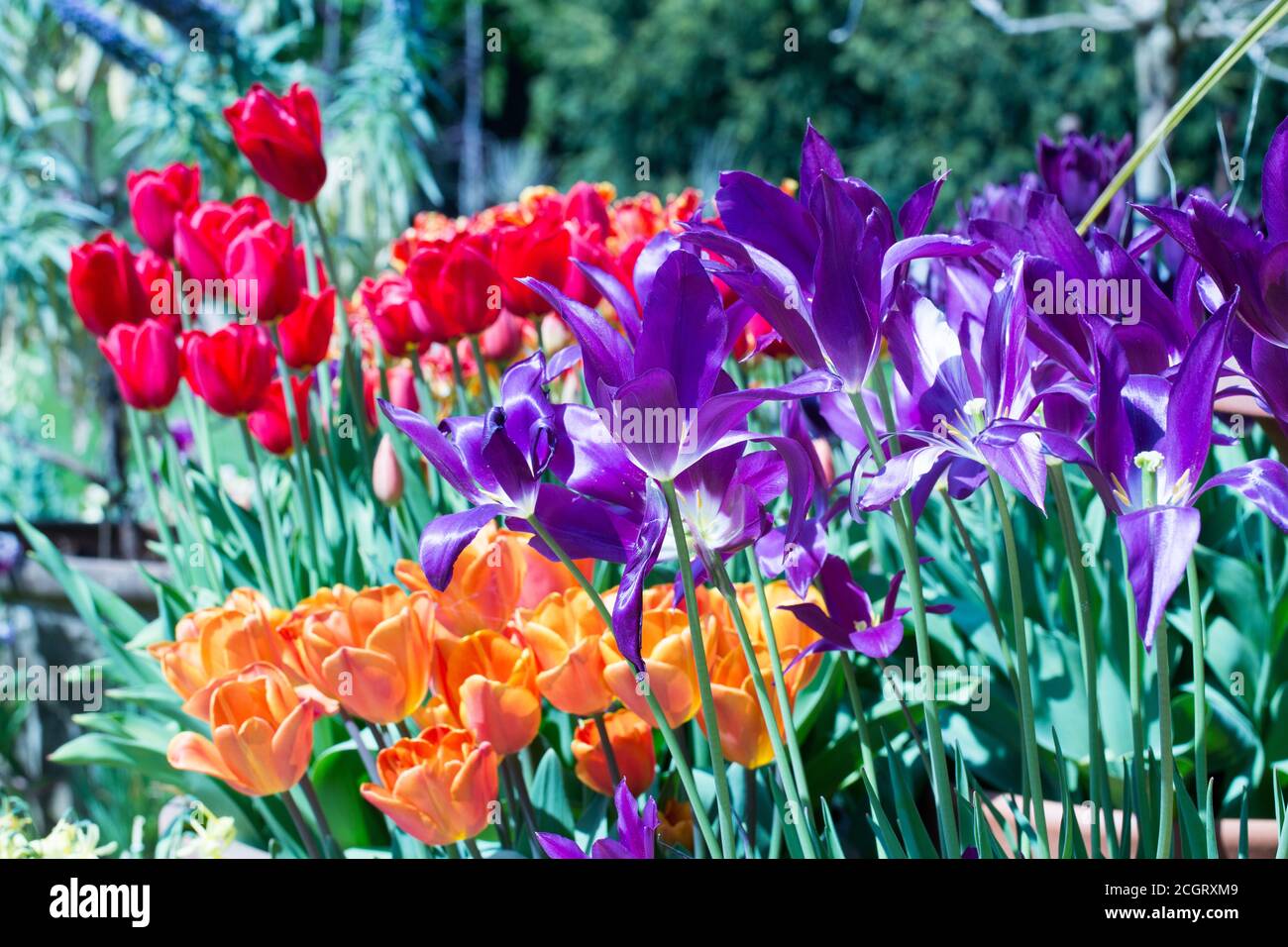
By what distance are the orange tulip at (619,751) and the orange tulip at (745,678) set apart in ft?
0.23

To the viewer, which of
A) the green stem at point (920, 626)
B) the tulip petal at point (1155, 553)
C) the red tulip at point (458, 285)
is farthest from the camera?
the red tulip at point (458, 285)

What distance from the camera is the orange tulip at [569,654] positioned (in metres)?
A: 0.61

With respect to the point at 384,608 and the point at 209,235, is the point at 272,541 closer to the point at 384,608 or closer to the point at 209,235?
the point at 209,235

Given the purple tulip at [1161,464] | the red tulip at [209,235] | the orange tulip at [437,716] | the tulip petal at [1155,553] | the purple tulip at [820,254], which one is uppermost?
the red tulip at [209,235]

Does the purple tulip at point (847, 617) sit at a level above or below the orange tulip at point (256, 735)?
above

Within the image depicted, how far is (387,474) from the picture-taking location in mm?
995

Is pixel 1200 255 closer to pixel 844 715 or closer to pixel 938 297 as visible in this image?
pixel 844 715

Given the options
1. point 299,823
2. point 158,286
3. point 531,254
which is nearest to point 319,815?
point 299,823

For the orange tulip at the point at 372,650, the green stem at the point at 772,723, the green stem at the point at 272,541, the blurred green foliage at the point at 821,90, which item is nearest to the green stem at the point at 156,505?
the green stem at the point at 272,541

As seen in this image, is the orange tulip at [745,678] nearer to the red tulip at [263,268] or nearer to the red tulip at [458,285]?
the red tulip at [458,285]

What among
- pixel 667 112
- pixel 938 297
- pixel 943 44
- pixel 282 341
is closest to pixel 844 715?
pixel 938 297

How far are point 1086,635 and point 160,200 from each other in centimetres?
91

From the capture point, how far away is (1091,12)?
11.5ft

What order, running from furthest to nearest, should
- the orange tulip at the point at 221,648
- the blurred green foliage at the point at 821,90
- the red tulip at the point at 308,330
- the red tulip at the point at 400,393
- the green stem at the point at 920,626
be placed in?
1. the blurred green foliage at the point at 821,90
2. the red tulip at the point at 400,393
3. the red tulip at the point at 308,330
4. the orange tulip at the point at 221,648
5. the green stem at the point at 920,626
